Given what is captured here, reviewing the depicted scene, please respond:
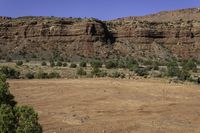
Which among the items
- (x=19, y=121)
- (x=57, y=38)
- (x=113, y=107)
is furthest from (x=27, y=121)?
(x=57, y=38)

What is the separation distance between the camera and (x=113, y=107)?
73.3 ft

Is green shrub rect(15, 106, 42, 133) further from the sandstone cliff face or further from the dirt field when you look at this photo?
the sandstone cliff face

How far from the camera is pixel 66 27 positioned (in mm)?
78562

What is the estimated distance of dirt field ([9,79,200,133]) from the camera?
17703 millimetres

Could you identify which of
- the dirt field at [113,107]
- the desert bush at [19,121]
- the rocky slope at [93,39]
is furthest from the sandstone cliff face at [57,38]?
the desert bush at [19,121]

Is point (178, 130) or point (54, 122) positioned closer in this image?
point (178, 130)

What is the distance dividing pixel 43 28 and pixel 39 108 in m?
56.3

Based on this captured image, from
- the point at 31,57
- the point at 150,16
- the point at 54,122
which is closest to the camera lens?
the point at 54,122

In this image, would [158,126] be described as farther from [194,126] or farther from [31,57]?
[31,57]

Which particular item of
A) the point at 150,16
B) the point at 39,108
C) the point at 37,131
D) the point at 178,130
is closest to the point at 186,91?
the point at 39,108

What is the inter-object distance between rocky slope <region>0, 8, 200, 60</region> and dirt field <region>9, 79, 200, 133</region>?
141 feet

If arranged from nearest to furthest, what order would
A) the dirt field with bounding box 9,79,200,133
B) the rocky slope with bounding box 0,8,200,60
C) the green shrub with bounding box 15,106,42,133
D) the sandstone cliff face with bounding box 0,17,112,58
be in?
the green shrub with bounding box 15,106,42,133
the dirt field with bounding box 9,79,200,133
the rocky slope with bounding box 0,8,200,60
the sandstone cliff face with bounding box 0,17,112,58

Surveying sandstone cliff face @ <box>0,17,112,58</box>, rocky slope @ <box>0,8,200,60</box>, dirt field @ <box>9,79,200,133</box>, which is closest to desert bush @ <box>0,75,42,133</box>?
dirt field @ <box>9,79,200,133</box>

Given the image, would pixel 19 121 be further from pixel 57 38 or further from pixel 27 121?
Answer: pixel 57 38
